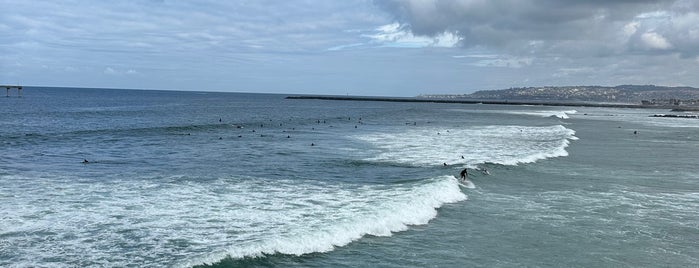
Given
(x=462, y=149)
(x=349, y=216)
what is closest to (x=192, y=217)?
(x=349, y=216)

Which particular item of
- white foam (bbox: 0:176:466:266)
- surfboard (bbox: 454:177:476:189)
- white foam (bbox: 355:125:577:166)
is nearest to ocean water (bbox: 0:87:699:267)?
white foam (bbox: 0:176:466:266)

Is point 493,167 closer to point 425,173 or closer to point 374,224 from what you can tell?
point 425,173

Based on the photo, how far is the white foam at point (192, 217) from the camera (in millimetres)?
14406

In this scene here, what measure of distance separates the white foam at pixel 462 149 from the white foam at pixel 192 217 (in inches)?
364

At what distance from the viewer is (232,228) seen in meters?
16.8

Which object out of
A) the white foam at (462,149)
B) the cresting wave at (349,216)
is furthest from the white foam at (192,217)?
the white foam at (462,149)

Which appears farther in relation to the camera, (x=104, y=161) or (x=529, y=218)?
(x=104, y=161)

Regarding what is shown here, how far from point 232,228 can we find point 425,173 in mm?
13654

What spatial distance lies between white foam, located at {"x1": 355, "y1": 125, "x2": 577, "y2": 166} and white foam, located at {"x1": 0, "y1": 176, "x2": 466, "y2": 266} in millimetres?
9243

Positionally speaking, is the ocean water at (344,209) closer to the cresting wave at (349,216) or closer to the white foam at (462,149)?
the cresting wave at (349,216)

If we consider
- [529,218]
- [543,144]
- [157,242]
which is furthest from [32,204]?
[543,144]

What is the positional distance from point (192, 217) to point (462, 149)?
2618cm

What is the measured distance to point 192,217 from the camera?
1802 centimetres

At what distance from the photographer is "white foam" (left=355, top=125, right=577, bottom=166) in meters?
34.1
